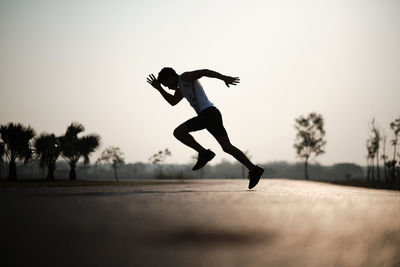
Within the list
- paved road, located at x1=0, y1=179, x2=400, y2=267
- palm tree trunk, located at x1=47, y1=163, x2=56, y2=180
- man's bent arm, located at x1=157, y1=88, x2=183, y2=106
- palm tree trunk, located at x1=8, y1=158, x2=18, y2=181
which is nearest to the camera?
paved road, located at x1=0, y1=179, x2=400, y2=267

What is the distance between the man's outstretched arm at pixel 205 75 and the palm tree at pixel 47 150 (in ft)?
95.1

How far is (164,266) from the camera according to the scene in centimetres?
97

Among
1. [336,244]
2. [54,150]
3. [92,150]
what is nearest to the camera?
[336,244]

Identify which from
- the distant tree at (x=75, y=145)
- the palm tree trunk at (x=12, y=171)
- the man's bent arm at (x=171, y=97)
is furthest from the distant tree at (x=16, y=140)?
the man's bent arm at (x=171, y=97)

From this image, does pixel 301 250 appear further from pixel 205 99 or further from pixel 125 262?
pixel 205 99

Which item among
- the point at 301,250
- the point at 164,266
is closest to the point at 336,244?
the point at 301,250

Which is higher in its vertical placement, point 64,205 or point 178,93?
point 178,93

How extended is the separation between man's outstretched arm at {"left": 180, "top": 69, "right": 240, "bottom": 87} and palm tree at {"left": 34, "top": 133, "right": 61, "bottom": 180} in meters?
29.0

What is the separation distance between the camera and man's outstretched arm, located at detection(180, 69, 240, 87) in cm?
492

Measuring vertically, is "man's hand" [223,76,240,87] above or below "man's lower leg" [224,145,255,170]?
above

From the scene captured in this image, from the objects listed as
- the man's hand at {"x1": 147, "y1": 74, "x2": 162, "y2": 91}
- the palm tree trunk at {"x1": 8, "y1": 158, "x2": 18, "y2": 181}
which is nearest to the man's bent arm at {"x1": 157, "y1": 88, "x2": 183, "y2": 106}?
the man's hand at {"x1": 147, "y1": 74, "x2": 162, "y2": 91}

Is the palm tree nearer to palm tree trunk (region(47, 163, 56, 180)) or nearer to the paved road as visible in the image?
palm tree trunk (region(47, 163, 56, 180))

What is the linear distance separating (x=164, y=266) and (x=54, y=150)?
35100 mm

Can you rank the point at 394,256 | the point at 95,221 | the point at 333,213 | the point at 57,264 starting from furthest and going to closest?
the point at 333,213 → the point at 95,221 → the point at 394,256 → the point at 57,264
